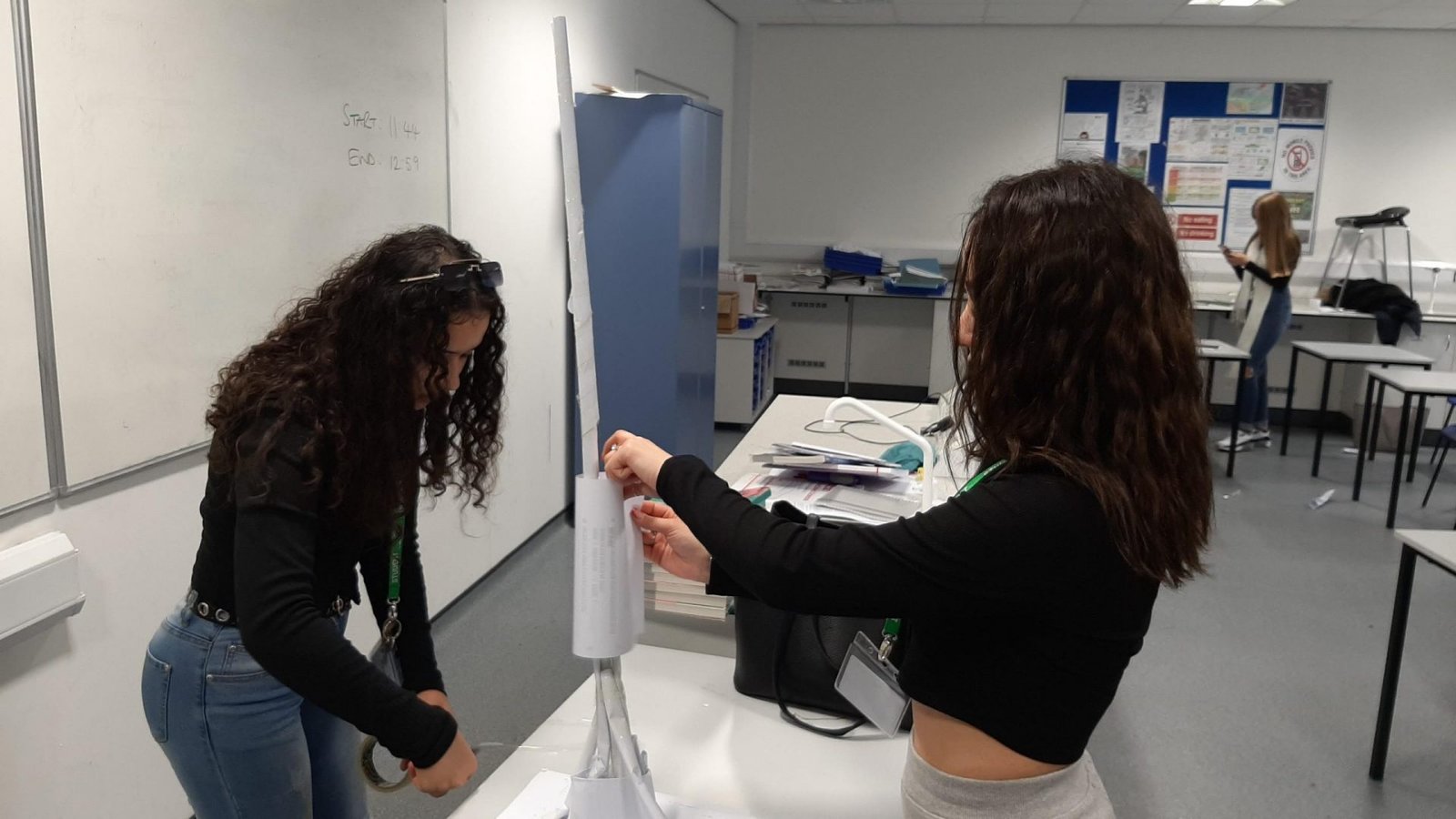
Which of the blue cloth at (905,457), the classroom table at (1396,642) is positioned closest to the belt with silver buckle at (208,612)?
the blue cloth at (905,457)

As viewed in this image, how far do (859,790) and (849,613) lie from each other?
0.52 meters

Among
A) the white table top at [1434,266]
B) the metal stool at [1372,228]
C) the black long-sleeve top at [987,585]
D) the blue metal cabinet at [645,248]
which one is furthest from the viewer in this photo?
the white table top at [1434,266]

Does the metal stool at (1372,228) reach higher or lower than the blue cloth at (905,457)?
higher

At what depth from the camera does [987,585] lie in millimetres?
885

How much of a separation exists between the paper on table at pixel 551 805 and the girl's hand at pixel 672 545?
0.27 m

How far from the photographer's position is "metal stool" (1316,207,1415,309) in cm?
650

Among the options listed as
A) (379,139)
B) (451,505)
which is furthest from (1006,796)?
(451,505)

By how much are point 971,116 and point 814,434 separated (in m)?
4.91

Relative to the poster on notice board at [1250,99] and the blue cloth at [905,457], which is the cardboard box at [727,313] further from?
the poster on notice board at [1250,99]

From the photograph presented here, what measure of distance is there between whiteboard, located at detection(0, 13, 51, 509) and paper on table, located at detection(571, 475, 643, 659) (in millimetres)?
1231

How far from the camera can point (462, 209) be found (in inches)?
130

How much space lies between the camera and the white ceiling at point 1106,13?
245 inches

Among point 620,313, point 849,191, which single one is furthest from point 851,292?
point 620,313

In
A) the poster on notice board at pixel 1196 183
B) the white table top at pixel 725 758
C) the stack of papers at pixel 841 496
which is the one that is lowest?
the white table top at pixel 725 758
